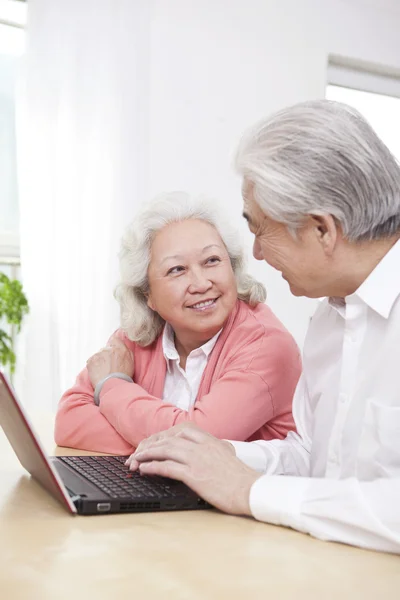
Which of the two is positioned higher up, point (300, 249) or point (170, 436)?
point (300, 249)

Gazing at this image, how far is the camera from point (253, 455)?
1.39 m

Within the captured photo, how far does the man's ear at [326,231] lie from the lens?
47.9 inches

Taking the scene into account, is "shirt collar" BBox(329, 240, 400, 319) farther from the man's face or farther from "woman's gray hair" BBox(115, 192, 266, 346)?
"woman's gray hair" BBox(115, 192, 266, 346)

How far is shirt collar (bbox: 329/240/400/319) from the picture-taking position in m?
1.23

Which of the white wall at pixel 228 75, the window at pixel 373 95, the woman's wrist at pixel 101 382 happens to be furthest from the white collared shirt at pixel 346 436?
the window at pixel 373 95

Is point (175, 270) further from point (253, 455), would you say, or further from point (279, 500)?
point (279, 500)

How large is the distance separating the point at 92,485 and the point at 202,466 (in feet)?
0.61

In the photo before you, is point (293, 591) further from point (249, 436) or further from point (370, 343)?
point (249, 436)

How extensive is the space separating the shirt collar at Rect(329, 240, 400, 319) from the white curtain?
226 centimetres

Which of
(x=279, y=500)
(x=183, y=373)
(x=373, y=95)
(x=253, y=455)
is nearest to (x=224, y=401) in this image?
(x=253, y=455)

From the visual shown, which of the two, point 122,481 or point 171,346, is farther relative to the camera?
point 171,346

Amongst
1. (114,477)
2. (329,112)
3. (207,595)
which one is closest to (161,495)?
(114,477)

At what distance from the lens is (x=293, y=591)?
81 centimetres

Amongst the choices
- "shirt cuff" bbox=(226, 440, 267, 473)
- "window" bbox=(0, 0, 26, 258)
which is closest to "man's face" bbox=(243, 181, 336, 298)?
"shirt cuff" bbox=(226, 440, 267, 473)
